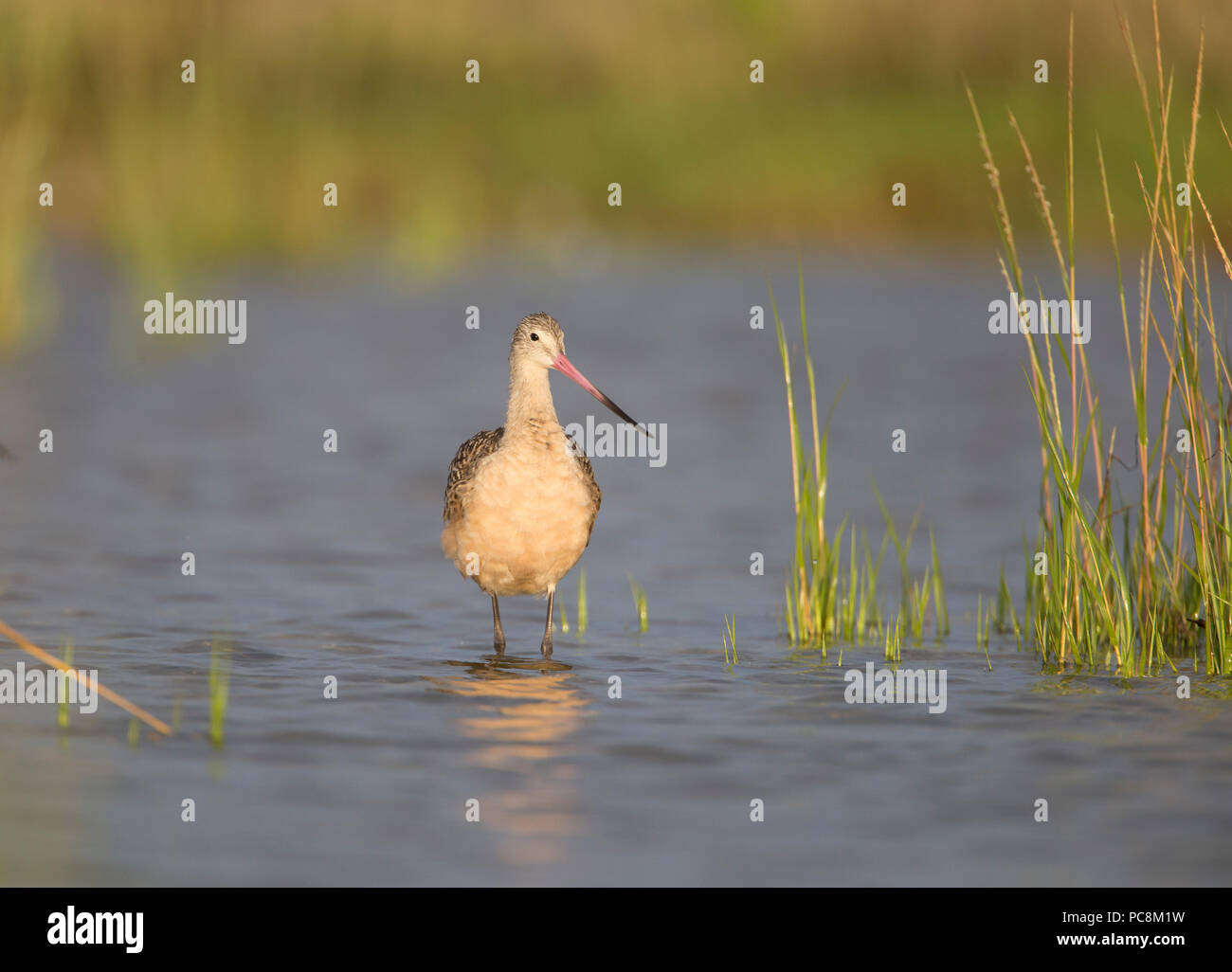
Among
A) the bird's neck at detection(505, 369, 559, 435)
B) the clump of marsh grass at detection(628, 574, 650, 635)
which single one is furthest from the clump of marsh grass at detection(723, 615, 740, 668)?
the bird's neck at detection(505, 369, 559, 435)

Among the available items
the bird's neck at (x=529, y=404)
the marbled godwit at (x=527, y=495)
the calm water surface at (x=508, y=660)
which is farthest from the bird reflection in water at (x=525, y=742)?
the bird's neck at (x=529, y=404)

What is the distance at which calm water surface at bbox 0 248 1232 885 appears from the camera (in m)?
5.12

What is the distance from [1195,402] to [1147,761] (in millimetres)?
1552

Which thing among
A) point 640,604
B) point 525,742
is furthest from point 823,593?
point 525,742

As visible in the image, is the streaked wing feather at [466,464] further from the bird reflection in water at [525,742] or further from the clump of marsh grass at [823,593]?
the clump of marsh grass at [823,593]

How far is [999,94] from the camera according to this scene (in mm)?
21844

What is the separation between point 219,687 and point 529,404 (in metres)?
2.01

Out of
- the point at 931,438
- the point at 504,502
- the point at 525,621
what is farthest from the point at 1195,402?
the point at 931,438

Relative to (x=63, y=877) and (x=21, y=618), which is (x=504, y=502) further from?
(x=63, y=877)

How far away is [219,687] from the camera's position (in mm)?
6160

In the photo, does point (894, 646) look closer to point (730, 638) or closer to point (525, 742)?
point (730, 638)

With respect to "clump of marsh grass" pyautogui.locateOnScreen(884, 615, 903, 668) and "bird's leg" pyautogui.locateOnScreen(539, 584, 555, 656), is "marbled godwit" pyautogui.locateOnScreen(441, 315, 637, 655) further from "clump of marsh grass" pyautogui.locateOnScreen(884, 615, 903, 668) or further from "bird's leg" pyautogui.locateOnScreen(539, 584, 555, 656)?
"clump of marsh grass" pyautogui.locateOnScreen(884, 615, 903, 668)

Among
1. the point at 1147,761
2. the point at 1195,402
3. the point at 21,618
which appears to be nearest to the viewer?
the point at 1147,761

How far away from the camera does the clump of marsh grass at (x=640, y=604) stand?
8.36 m
